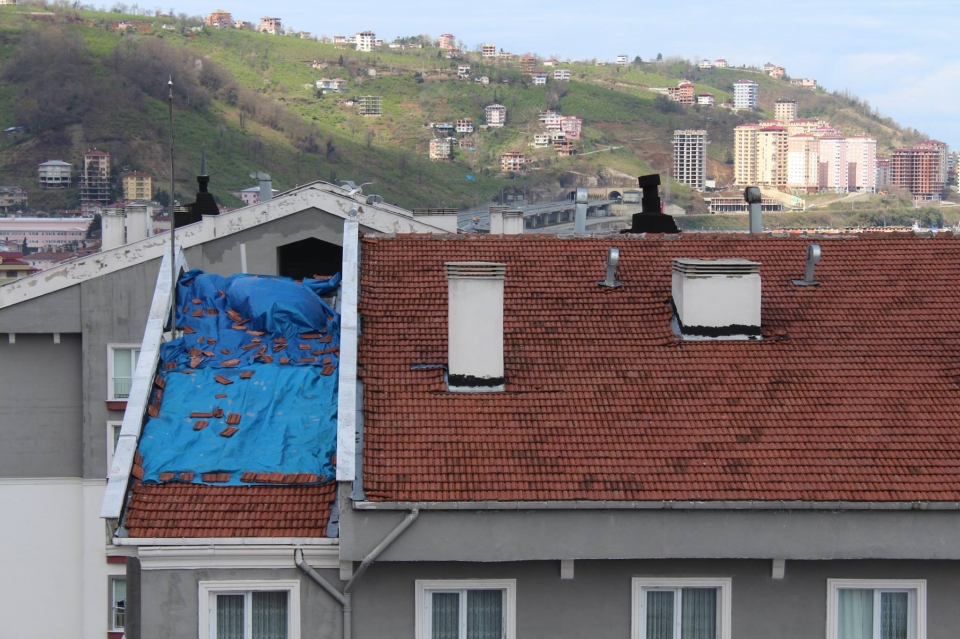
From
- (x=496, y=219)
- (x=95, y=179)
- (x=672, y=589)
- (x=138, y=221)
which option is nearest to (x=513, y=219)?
(x=496, y=219)

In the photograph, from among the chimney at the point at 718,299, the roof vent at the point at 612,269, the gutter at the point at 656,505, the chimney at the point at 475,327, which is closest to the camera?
the gutter at the point at 656,505

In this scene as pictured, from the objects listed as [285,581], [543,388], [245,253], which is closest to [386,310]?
[543,388]

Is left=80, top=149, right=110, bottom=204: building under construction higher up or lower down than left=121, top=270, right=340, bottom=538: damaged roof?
higher up

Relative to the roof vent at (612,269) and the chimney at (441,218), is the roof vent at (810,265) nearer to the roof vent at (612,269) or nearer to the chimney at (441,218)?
the roof vent at (612,269)

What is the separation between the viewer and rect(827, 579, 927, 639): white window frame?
403 inches

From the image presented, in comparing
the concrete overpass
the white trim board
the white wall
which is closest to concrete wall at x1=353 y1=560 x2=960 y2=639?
the white trim board

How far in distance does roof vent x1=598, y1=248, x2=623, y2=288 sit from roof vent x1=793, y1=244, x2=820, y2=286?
5.63 feet

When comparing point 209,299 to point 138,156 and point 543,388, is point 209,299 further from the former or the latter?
point 138,156

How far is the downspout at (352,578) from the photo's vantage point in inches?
379

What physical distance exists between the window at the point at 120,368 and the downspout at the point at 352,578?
48.8ft

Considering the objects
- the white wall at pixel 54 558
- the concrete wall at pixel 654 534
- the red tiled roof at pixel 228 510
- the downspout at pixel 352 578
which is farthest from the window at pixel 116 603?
the concrete wall at pixel 654 534

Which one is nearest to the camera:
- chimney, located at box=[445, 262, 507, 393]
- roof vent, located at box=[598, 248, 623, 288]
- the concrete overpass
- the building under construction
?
chimney, located at box=[445, 262, 507, 393]

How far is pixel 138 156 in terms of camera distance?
198250mm

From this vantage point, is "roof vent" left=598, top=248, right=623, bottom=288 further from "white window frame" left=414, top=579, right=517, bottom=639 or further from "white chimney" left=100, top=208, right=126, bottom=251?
"white chimney" left=100, top=208, right=126, bottom=251
